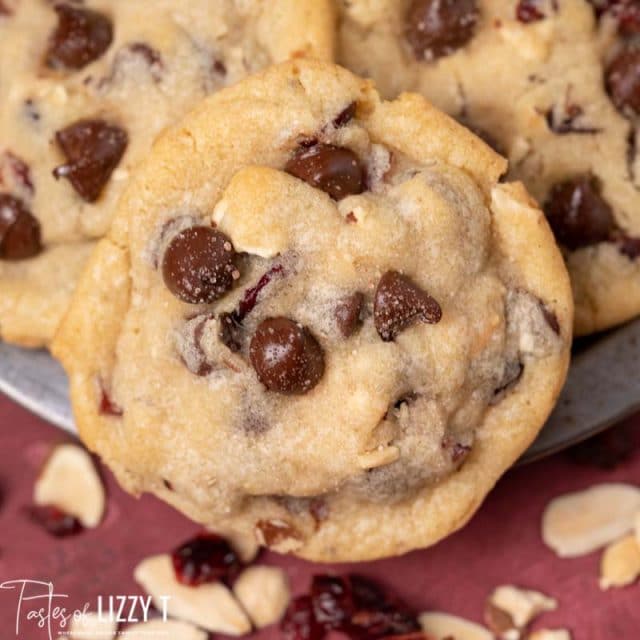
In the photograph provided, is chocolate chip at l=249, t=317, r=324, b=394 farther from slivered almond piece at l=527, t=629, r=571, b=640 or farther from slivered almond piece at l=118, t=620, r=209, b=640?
slivered almond piece at l=527, t=629, r=571, b=640

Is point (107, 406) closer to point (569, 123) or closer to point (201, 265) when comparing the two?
point (201, 265)

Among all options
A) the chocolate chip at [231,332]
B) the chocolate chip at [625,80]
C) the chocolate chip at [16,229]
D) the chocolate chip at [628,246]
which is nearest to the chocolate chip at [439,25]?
the chocolate chip at [625,80]

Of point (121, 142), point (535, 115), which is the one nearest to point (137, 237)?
point (121, 142)

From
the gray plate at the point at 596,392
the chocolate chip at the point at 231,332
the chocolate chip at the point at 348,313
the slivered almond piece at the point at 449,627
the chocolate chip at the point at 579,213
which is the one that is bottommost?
the slivered almond piece at the point at 449,627

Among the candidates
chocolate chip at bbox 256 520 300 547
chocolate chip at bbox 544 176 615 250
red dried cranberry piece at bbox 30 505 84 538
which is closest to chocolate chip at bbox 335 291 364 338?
chocolate chip at bbox 256 520 300 547

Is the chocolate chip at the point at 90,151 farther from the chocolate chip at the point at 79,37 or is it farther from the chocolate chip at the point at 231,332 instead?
the chocolate chip at the point at 231,332

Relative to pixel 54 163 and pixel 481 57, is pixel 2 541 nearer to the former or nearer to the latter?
pixel 54 163
